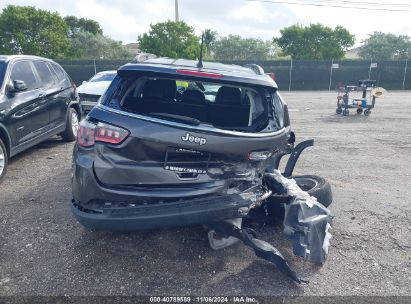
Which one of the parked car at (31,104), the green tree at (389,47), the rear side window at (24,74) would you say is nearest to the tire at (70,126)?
the parked car at (31,104)

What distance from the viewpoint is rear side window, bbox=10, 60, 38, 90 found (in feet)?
17.3

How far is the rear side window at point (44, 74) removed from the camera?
5.99m

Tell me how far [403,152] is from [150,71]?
6.13 m

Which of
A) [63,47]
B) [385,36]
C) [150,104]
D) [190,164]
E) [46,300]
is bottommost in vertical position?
[46,300]

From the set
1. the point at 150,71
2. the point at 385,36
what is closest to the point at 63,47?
the point at 150,71

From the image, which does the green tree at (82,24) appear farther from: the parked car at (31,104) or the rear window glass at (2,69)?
the rear window glass at (2,69)

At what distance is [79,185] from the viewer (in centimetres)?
262

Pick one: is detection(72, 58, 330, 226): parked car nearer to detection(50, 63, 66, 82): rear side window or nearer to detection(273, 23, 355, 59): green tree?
detection(50, 63, 66, 82): rear side window

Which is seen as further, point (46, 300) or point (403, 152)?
point (403, 152)

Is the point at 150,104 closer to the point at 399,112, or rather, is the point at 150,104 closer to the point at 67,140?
the point at 67,140

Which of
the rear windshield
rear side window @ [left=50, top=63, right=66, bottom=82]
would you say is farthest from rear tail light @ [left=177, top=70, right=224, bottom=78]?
rear side window @ [left=50, top=63, right=66, bottom=82]

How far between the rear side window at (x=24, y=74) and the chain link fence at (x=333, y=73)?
23.1 meters

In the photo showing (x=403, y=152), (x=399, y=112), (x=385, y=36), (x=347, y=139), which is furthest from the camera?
(x=385, y=36)

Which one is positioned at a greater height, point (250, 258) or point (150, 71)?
point (150, 71)
